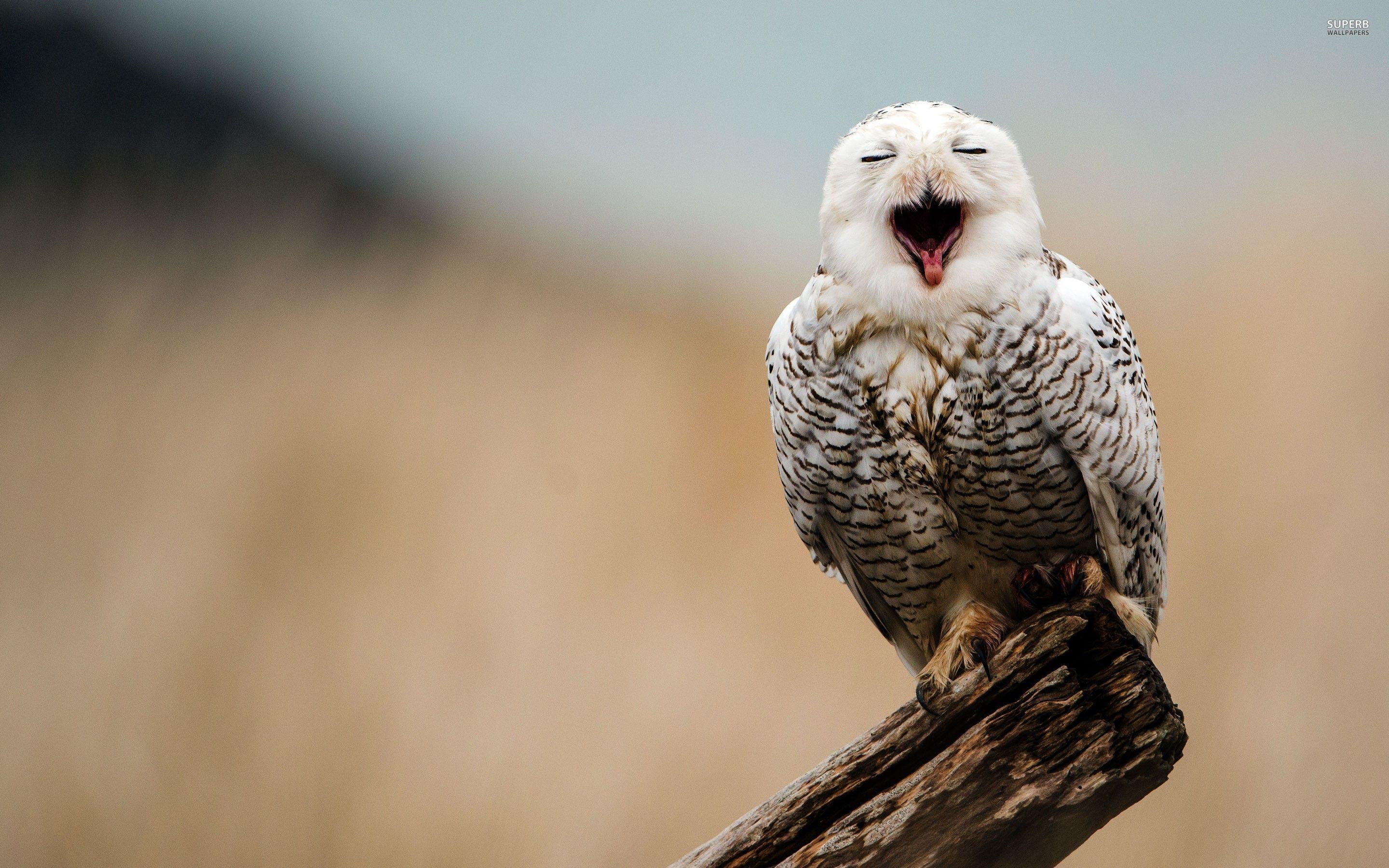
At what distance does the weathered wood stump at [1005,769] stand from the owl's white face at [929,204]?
611 millimetres

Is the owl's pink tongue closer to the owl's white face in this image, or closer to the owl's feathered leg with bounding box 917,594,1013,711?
the owl's white face

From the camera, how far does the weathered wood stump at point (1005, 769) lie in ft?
4.79

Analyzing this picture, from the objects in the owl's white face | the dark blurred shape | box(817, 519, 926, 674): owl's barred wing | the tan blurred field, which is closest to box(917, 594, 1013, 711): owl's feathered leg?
box(817, 519, 926, 674): owl's barred wing

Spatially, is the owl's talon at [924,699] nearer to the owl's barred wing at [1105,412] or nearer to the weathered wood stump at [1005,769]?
the weathered wood stump at [1005,769]

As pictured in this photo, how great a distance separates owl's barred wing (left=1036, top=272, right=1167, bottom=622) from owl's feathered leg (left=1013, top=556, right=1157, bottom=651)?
3 cm

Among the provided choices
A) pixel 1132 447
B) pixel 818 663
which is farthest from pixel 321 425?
pixel 1132 447

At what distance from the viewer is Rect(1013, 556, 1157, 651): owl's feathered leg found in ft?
5.58

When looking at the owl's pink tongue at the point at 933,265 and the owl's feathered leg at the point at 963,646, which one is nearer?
the owl's pink tongue at the point at 933,265

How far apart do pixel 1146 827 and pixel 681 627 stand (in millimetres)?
1603

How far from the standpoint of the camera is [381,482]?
3.55 m

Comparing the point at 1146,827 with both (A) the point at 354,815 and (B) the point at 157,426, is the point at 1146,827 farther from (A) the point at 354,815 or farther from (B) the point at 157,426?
(B) the point at 157,426

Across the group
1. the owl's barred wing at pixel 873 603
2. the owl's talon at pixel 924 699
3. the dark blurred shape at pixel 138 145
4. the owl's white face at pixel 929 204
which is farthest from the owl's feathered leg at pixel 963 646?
the dark blurred shape at pixel 138 145

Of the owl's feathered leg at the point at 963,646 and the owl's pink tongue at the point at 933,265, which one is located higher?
the owl's pink tongue at the point at 933,265

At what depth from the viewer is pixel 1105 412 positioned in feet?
5.12
